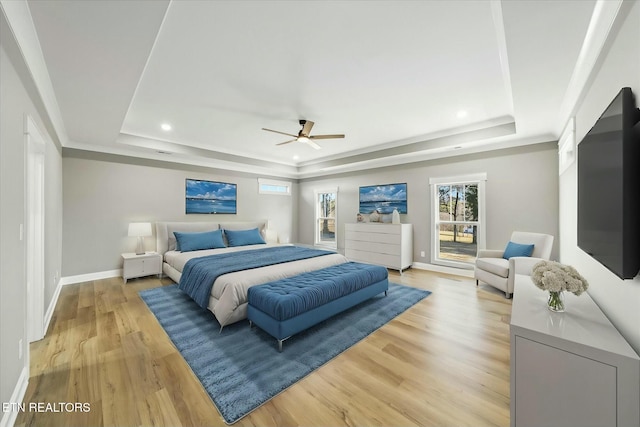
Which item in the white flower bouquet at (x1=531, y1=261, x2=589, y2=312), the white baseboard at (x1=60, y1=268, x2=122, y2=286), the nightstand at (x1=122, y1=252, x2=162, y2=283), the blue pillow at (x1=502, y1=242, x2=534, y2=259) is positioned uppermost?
the white flower bouquet at (x1=531, y1=261, x2=589, y2=312)

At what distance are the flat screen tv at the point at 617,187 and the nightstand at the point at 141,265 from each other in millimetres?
5890

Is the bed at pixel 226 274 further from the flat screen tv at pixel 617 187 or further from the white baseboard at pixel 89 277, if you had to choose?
the flat screen tv at pixel 617 187

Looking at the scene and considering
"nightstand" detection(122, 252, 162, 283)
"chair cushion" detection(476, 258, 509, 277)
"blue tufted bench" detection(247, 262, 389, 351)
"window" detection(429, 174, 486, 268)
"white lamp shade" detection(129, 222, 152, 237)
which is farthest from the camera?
"window" detection(429, 174, 486, 268)

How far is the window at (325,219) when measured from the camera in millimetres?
7437

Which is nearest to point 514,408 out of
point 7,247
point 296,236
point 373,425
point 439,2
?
point 373,425

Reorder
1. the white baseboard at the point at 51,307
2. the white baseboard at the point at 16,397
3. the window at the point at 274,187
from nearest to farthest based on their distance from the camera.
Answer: the white baseboard at the point at 16,397 < the white baseboard at the point at 51,307 < the window at the point at 274,187

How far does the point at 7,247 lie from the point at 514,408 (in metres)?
3.21

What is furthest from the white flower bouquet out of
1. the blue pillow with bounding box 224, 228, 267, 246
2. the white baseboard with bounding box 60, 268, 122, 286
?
the white baseboard with bounding box 60, 268, 122, 286

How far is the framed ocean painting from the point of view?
18.9ft

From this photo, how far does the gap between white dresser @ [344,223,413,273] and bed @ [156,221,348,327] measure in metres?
1.67

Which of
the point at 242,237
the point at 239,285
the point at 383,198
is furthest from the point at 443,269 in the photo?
the point at 242,237

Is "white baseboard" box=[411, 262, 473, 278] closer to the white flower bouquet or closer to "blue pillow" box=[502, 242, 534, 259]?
"blue pillow" box=[502, 242, 534, 259]

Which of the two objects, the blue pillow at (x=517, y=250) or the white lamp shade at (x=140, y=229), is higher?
the white lamp shade at (x=140, y=229)

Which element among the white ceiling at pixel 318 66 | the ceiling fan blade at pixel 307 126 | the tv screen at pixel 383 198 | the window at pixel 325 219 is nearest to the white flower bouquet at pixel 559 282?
the white ceiling at pixel 318 66
